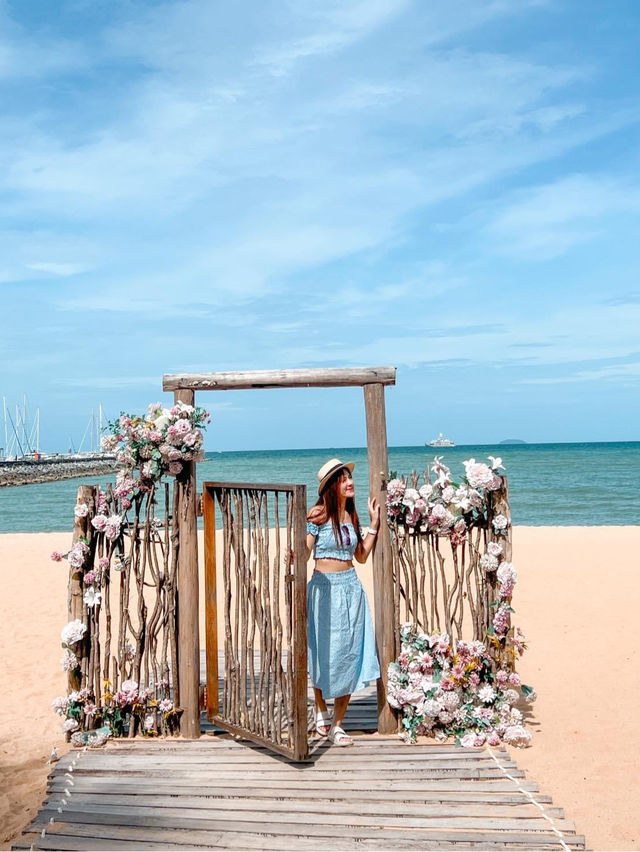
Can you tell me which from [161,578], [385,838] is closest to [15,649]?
[161,578]

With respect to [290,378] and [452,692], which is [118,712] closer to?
[452,692]

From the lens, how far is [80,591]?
585cm

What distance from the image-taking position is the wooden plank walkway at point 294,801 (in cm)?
421

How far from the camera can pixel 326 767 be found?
16.8 ft

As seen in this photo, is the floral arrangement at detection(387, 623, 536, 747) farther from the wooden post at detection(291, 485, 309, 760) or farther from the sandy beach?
the wooden post at detection(291, 485, 309, 760)

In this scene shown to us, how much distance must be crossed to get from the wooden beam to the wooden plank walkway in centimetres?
247

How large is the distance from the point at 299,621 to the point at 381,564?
0.95 meters

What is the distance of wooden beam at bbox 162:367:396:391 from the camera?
5.84 meters

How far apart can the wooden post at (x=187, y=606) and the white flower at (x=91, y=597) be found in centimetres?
57

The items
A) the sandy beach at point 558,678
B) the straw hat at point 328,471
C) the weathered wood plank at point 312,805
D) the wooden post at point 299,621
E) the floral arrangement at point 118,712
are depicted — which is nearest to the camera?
the weathered wood plank at point 312,805

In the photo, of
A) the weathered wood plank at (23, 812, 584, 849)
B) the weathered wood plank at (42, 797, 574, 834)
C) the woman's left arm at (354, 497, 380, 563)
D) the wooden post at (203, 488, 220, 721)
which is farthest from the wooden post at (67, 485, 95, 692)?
the woman's left arm at (354, 497, 380, 563)

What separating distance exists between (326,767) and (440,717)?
984mm

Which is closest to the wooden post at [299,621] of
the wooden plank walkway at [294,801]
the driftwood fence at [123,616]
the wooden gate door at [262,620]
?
the wooden gate door at [262,620]

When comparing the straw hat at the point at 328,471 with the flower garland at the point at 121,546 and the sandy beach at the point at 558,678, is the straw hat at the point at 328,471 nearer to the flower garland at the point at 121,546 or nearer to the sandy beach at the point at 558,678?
the flower garland at the point at 121,546
